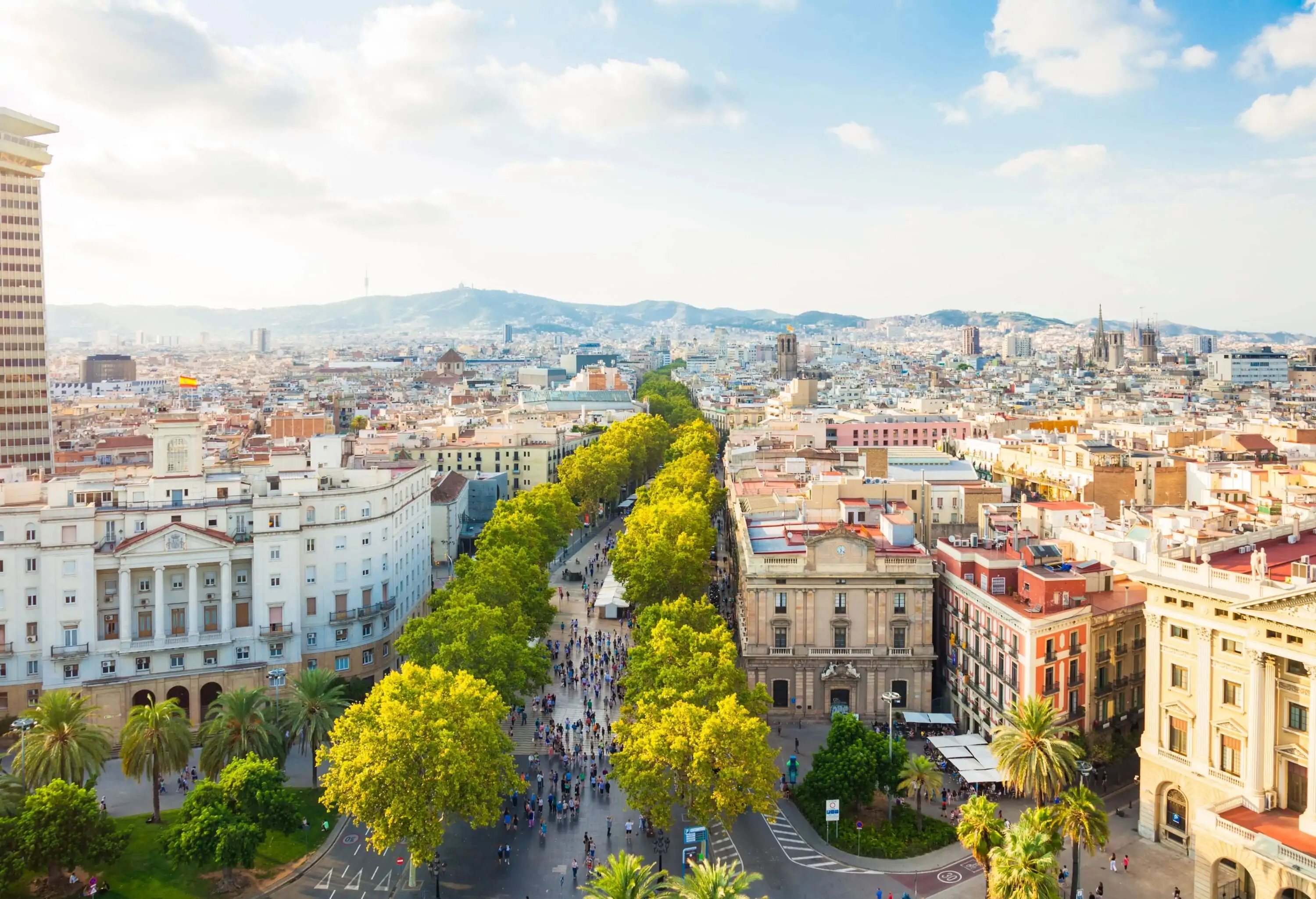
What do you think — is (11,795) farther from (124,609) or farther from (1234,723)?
(1234,723)

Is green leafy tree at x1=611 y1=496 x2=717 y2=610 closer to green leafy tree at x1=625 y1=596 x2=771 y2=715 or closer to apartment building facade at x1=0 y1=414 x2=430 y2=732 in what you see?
green leafy tree at x1=625 y1=596 x2=771 y2=715

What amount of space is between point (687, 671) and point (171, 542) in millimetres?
32195

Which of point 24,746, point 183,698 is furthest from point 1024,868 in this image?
point 183,698

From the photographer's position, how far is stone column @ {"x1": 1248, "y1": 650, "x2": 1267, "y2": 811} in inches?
1545

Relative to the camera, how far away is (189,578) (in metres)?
60.6

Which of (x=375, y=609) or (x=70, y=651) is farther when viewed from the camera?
(x=375, y=609)

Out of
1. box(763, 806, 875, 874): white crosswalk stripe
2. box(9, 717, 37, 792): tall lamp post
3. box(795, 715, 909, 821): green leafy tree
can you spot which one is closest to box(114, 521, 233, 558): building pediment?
box(9, 717, 37, 792): tall lamp post

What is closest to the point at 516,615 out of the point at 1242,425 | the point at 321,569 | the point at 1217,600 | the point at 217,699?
the point at 321,569

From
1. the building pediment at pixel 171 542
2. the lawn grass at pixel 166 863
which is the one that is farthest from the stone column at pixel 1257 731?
the building pediment at pixel 171 542

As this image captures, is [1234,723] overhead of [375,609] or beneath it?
overhead

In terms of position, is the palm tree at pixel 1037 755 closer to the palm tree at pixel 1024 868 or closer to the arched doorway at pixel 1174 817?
the arched doorway at pixel 1174 817

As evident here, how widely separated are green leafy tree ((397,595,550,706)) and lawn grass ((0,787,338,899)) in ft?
32.3

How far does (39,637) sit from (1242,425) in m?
142

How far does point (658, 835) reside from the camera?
45.8 meters
